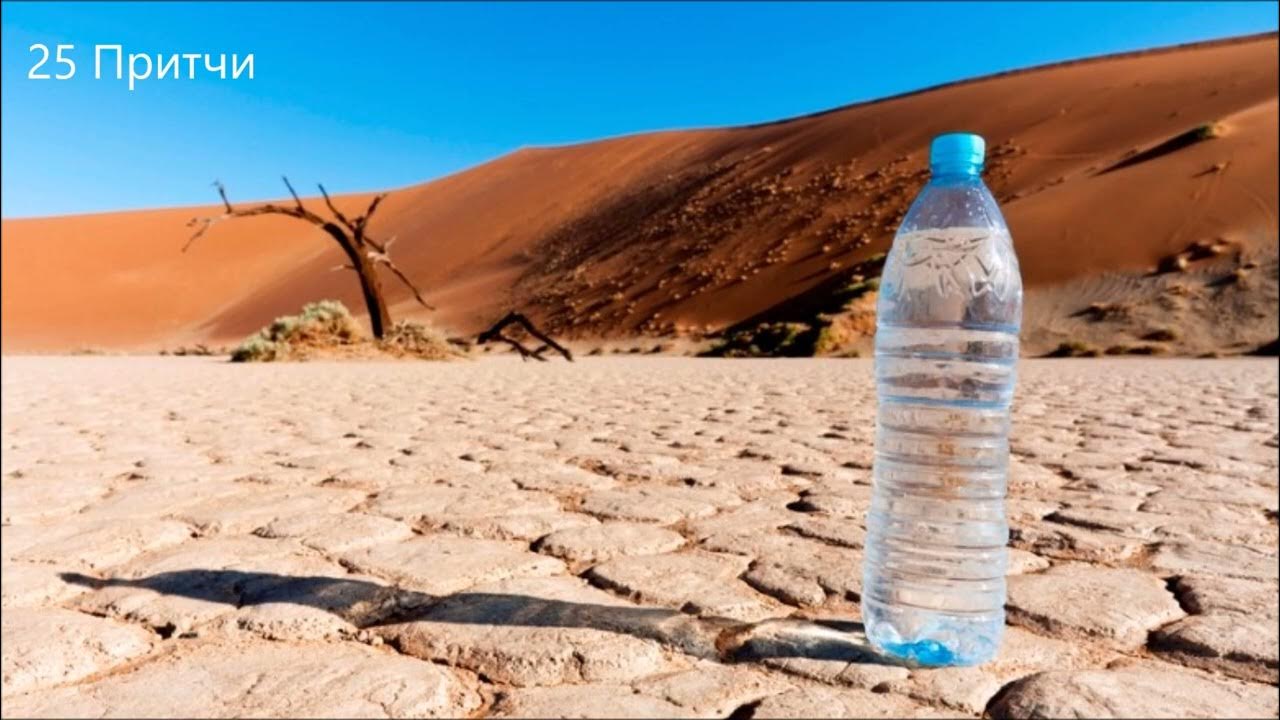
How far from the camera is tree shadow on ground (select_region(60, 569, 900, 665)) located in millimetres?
1863

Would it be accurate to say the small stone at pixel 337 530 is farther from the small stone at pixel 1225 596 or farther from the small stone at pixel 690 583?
the small stone at pixel 1225 596

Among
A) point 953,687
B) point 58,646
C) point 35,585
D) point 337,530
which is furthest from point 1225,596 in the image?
point 35,585

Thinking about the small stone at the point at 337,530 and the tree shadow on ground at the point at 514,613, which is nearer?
the tree shadow on ground at the point at 514,613

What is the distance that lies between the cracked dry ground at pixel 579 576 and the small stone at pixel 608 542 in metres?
0.01

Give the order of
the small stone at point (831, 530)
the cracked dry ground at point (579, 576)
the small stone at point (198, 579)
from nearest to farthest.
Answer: the cracked dry ground at point (579, 576) → the small stone at point (198, 579) → the small stone at point (831, 530)

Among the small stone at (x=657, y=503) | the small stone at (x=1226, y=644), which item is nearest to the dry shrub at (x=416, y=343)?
the small stone at (x=657, y=503)

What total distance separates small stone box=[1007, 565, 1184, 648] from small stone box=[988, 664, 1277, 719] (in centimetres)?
19

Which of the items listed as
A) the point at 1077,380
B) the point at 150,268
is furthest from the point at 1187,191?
the point at 150,268

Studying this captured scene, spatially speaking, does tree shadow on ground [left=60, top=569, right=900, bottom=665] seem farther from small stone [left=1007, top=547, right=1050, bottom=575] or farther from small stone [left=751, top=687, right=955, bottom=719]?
small stone [left=1007, top=547, right=1050, bottom=575]

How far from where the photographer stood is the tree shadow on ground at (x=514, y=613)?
1.86m

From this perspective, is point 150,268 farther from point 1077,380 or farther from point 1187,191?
point 1077,380

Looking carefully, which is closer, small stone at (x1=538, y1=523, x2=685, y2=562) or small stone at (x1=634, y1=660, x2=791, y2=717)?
small stone at (x1=634, y1=660, x2=791, y2=717)

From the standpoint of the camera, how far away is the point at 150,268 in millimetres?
56594

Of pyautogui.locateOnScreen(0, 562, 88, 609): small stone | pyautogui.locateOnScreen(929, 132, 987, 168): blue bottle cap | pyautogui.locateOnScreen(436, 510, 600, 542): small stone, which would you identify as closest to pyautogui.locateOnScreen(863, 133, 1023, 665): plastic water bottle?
pyautogui.locateOnScreen(929, 132, 987, 168): blue bottle cap
